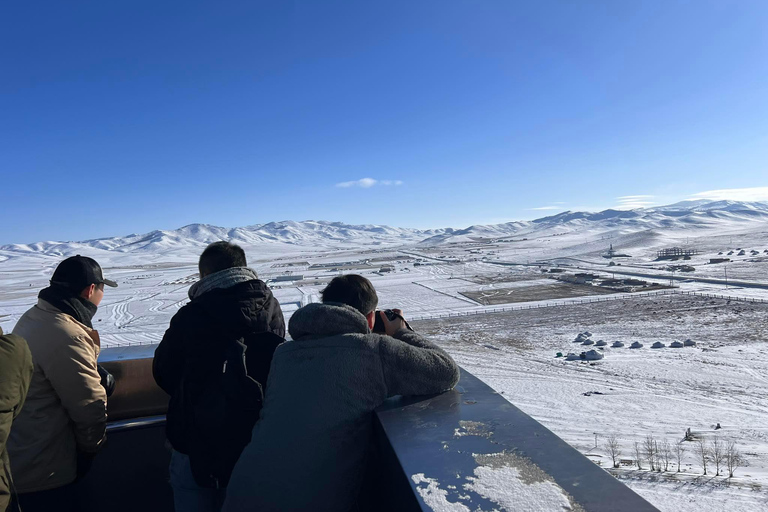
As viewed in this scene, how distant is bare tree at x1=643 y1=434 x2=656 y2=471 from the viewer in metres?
8.44

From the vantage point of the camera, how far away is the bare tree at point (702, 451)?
8283mm

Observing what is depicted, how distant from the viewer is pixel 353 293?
1.97 m

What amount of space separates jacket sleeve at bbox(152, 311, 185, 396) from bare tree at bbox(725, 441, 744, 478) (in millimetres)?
9119

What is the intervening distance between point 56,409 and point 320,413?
1.41 metres

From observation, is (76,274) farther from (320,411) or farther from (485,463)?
(485,463)

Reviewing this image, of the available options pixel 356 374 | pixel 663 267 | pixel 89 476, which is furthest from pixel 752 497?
pixel 663 267

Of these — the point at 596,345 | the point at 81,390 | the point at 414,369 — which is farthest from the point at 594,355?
the point at 81,390

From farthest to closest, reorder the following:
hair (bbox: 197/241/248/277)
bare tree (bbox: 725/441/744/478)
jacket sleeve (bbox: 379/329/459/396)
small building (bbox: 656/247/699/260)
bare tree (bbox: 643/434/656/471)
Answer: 1. small building (bbox: 656/247/699/260)
2. bare tree (bbox: 643/434/656/471)
3. bare tree (bbox: 725/441/744/478)
4. hair (bbox: 197/241/248/277)
5. jacket sleeve (bbox: 379/329/459/396)

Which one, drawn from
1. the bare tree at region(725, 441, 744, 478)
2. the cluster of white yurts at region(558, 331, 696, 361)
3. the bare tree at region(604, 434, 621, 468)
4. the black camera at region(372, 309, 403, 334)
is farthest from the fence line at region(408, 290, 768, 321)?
the black camera at region(372, 309, 403, 334)

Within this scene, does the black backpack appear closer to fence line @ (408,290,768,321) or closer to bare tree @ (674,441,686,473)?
bare tree @ (674,441,686,473)

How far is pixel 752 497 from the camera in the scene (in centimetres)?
670

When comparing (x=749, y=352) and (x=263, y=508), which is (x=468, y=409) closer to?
(x=263, y=508)

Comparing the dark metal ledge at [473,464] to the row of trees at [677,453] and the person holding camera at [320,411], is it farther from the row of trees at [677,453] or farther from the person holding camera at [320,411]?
the row of trees at [677,453]

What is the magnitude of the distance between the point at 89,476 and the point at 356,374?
204cm
